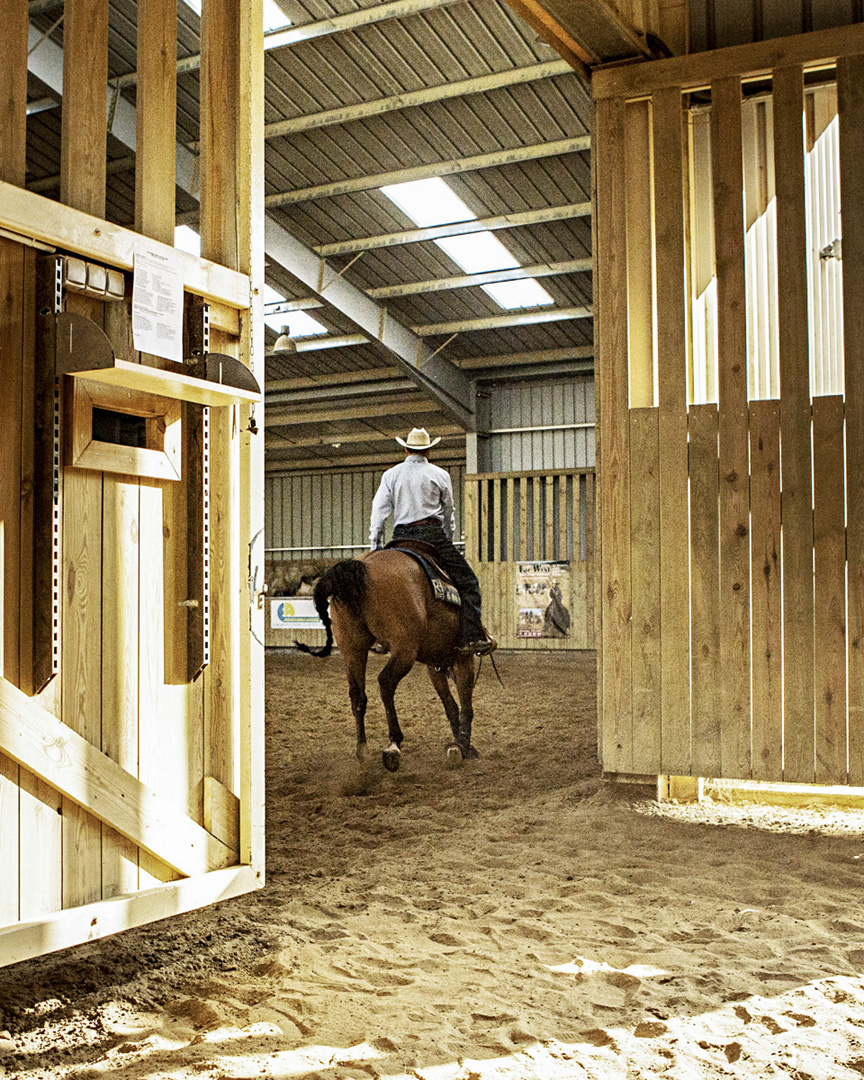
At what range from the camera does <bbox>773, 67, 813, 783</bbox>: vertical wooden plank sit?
5.49 meters

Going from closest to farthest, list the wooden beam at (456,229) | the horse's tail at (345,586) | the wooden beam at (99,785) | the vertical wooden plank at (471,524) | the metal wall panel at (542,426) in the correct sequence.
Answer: the wooden beam at (99,785) → the horse's tail at (345,586) → the wooden beam at (456,229) → the vertical wooden plank at (471,524) → the metal wall panel at (542,426)

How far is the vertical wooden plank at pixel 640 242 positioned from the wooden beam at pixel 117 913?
3773 millimetres

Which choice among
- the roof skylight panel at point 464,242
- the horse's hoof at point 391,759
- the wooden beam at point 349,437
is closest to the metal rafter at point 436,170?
the roof skylight panel at point 464,242

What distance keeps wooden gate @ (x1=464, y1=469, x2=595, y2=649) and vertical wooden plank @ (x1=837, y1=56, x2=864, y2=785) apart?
37.8 ft

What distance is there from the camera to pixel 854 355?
5.48 m

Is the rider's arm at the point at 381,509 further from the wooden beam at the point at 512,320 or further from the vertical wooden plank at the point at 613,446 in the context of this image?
the wooden beam at the point at 512,320

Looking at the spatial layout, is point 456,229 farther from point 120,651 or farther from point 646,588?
point 120,651

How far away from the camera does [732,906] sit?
4.11m

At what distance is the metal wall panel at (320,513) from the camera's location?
2331 centimetres

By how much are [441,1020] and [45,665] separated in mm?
1557

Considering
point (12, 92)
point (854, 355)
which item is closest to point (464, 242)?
point (854, 355)

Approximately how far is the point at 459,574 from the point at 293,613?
37.7 ft

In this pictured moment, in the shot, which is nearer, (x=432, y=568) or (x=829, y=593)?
(x=829, y=593)

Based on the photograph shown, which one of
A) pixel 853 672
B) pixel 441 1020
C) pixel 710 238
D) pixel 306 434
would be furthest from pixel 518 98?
pixel 306 434
